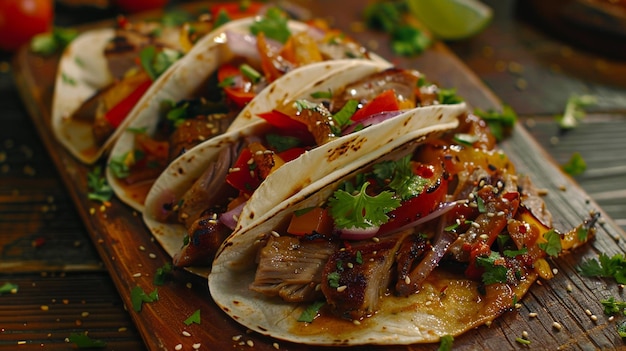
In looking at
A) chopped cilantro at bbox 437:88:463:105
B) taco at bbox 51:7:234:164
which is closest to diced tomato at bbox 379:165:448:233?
chopped cilantro at bbox 437:88:463:105

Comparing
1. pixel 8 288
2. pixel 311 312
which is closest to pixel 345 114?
pixel 311 312

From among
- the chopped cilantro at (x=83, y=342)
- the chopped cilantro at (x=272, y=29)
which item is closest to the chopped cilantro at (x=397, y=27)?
the chopped cilantro at (x=272, y=29)

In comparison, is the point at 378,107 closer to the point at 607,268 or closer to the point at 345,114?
the point at 345,114

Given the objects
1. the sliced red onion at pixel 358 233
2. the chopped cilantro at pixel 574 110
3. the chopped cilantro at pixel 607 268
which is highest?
the sliced red onion at pixel 358 233

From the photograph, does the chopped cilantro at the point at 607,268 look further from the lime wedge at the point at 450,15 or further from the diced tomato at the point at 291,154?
the lime wedge at the point at 450,15

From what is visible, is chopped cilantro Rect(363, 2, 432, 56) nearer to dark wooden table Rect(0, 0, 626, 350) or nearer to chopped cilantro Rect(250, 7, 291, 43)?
dark wooden table Rect(0, 0, 626, 350)

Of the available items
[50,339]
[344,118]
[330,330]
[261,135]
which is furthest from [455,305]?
[50,339]
